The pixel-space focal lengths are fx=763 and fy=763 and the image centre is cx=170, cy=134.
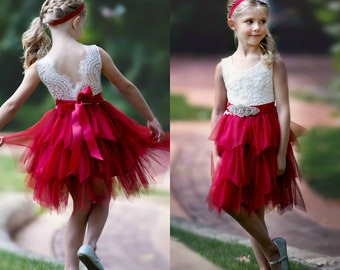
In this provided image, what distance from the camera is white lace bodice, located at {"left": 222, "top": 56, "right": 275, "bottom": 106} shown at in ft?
9.95

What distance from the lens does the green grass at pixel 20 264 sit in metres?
3.77

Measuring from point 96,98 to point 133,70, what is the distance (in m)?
1.11

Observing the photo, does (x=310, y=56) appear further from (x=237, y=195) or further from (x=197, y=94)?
(x=237, y=195)

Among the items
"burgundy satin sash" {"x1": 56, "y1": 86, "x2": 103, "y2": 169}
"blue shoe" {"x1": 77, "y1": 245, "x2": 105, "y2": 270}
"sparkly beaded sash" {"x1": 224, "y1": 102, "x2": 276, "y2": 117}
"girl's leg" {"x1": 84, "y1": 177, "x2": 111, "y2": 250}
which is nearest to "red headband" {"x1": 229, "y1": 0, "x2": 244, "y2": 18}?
"sparkly beaded sash" {"x1": 224, "y1": 102, "x2": 276, "y2": 117}

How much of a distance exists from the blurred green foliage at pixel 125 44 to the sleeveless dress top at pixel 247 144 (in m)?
1.08

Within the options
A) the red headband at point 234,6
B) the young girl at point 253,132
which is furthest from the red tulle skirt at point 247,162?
the red headband at point 234,6

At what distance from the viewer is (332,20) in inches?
156

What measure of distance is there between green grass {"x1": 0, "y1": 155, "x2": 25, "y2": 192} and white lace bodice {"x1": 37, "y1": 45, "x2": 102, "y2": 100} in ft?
4.37

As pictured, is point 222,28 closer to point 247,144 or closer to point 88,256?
point 247,144

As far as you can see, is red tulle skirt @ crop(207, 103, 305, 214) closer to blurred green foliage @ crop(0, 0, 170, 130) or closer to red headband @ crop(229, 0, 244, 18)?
red headband @ crop(229, 0, 244, 18)

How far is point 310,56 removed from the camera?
397cm

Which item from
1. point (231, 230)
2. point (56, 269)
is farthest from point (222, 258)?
point (56, 269)

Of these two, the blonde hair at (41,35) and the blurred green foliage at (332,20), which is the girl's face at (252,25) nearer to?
the blonde hair at (41,35)

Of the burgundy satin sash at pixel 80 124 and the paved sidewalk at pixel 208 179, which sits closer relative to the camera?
the burgundy satin sash at pixel 80 124
